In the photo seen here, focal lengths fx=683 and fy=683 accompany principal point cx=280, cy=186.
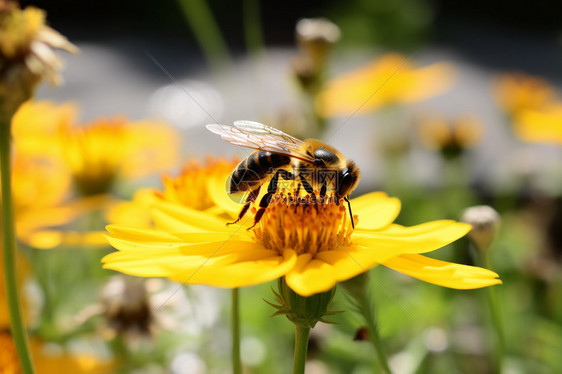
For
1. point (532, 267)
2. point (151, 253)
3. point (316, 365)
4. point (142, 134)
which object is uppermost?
point (142, 134)

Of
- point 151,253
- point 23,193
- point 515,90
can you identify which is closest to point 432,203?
point 515,90

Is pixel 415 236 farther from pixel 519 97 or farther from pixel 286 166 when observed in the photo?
pixel 519 97

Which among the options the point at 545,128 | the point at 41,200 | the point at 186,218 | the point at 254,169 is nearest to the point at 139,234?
the point at 186,218

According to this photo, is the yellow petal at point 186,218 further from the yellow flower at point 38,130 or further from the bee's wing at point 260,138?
the yellow flower at point 38,130

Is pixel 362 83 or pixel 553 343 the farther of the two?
pixel 362 83

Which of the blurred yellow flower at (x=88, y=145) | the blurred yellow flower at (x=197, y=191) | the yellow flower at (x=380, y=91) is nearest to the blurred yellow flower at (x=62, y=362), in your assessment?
the blurred yellow flower at (x=197, y=191)

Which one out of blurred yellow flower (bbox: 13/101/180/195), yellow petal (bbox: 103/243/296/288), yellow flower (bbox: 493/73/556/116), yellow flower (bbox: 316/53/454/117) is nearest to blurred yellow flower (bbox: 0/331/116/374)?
yellow petal (bbox: 103/243/296/288)

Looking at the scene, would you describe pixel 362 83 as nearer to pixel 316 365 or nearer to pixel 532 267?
pixel 532 267
